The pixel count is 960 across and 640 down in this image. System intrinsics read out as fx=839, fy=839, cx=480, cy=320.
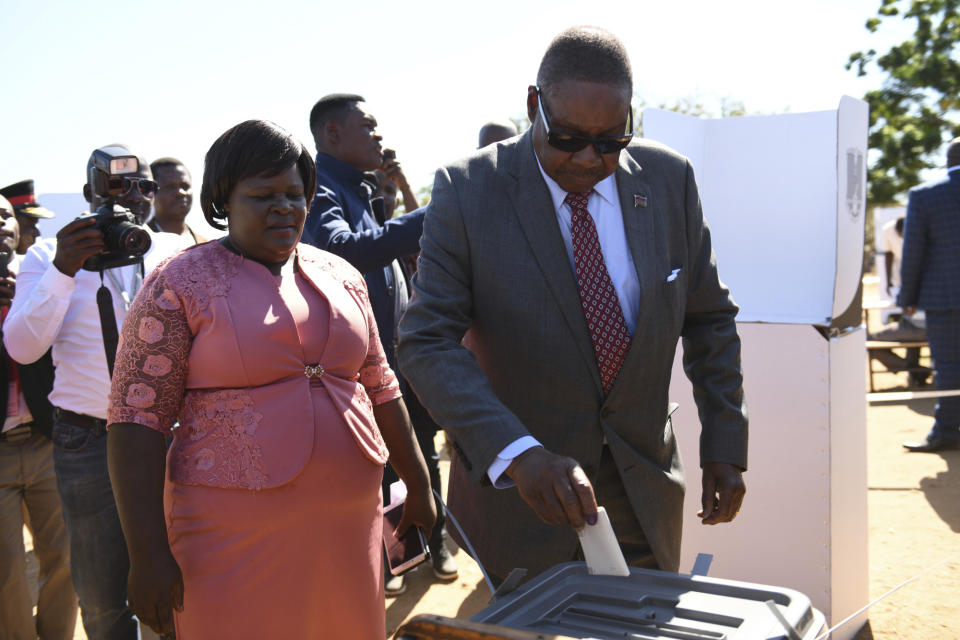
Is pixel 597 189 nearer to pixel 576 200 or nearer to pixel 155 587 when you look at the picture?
pixel 576 200

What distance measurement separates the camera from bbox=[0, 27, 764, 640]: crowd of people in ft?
6.25

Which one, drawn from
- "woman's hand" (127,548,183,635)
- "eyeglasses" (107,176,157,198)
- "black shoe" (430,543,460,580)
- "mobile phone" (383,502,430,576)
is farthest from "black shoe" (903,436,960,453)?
"woman's hand" (127,548,183,635)

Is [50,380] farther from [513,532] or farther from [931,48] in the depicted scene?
[931,48]

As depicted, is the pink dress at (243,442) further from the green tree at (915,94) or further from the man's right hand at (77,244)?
the green tree at (915,94)

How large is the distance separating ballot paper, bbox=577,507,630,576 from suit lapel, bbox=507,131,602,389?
522mm

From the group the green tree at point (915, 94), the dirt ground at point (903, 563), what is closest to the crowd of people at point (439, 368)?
the dirt ground at point (903, 563)

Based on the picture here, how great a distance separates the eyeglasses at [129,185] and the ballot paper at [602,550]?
2.14 metres

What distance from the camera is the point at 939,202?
6879 mm

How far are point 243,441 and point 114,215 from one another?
4.11 feet

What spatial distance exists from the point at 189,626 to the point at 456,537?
2.26 ft

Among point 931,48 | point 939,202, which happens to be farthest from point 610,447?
point 931,48

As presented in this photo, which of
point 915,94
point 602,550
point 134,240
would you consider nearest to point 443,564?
point 134,240

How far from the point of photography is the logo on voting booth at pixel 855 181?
3.78m

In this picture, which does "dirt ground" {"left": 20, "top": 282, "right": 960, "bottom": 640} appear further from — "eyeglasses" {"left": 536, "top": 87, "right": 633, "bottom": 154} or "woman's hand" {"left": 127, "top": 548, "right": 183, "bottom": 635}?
"woman's hand" {"left": 127, "top": 548, "right": 183, "bottom": 635}
